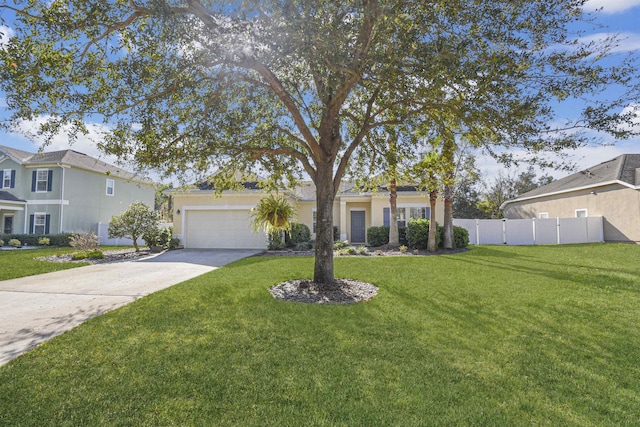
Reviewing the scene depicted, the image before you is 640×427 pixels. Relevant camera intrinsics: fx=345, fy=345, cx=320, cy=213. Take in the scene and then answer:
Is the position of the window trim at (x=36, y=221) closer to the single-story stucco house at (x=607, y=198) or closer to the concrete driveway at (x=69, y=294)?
the concrete driveway at (x=69, y=294)

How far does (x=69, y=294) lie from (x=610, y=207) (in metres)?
23.3

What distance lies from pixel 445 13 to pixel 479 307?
16.3 ft

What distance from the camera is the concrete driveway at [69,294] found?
487cm

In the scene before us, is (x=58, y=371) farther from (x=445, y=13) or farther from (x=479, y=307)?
(x=445, y=13)

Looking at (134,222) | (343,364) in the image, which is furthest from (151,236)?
(343,364)

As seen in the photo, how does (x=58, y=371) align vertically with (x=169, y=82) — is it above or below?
below

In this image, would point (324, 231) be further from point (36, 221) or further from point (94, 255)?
point (36, 221)

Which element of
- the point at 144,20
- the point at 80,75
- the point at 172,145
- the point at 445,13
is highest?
the point at 144,20

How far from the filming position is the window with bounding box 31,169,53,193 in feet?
71.0

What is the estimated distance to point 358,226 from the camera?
20.5 metres

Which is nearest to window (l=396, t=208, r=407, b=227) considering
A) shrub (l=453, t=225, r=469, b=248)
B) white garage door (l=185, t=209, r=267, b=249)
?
shrub (l=453, t=225, r=469, b=248)

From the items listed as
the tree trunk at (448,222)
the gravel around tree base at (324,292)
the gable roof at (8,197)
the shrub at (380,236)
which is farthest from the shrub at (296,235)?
the gable roof at (8,197)

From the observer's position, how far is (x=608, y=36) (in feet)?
A: 16.9

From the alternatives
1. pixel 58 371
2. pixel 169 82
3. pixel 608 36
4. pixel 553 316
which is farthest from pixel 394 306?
pixel 169 82
